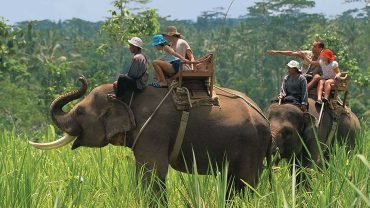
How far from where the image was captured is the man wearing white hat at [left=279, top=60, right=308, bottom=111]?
712 cm

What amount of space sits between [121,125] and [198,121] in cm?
55

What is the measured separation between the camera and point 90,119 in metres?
5.87

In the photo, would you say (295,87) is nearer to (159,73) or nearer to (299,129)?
(299,129)

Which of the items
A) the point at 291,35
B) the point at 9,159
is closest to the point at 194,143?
the point at 9,159

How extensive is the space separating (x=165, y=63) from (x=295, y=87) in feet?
6.08

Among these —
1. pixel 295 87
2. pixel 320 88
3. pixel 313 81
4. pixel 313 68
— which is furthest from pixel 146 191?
pixel 313 68

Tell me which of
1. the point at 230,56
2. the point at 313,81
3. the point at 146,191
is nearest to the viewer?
the point at 146,191

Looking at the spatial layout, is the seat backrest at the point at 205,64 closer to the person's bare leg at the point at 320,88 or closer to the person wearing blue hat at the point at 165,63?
the person wearing blue hat at the point at 165,63

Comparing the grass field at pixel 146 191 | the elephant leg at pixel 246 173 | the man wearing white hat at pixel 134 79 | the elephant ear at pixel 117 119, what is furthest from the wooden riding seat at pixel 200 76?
the grass field at pixel 146 191

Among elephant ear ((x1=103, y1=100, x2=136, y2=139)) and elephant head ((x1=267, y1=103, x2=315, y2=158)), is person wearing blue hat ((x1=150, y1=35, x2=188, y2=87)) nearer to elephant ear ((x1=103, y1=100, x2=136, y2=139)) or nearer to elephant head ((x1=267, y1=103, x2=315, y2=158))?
elephant ear ((x1=103, y1=100, x2=136, y2=139))

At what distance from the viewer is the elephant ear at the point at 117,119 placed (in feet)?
18.4

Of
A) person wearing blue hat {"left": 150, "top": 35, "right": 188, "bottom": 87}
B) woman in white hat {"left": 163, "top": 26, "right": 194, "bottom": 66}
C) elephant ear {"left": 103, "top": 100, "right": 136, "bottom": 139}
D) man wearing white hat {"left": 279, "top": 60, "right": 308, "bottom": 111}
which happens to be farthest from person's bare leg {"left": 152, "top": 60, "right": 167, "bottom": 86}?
man wearing white hat {"left": 279, "top": 60, "right": 308, "bottom": 111}

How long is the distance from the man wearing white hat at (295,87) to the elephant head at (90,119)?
1981 mm

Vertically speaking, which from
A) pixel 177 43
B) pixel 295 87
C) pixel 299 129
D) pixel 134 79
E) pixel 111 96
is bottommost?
pixel 299 129
